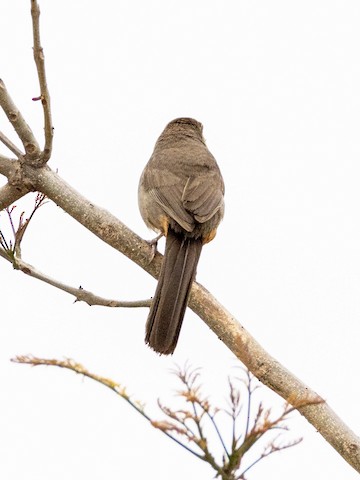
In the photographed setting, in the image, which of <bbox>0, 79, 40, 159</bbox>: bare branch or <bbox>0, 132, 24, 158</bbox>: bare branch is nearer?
<bbox>0, 79, 40, 159</bbox>: bare branch

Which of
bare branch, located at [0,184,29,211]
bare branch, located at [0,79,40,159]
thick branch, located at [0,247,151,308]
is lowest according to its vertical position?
thick branch, located at [0,247,151,308]

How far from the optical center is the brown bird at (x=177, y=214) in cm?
363

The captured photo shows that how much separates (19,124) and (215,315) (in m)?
1.22

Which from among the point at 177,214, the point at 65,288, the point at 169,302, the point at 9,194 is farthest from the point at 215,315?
the point at 9,194

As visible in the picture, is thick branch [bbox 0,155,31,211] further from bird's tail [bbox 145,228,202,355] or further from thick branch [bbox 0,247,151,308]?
bird's tail [bbox 145,228,202,355]

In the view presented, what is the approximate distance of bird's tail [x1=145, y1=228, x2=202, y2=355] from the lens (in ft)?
11.8

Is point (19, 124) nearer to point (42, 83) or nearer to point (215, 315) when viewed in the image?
point (42, 83)

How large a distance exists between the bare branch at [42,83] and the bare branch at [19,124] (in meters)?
0.05

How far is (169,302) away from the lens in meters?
3.66

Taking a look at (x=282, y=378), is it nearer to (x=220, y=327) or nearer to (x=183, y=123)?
(x=220, y=327)

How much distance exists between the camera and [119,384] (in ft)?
6.01

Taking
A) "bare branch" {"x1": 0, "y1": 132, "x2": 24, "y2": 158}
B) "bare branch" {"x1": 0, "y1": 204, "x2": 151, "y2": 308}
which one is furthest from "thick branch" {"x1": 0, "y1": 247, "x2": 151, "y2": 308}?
"bare branch" {"x1": 0, "y1": 132, "x2": 24, "y2": 158}

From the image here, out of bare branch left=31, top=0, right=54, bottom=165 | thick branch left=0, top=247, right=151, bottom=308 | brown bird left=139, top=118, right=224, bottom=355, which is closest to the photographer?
bare branch left=31, top=0, right=54, bottom=165

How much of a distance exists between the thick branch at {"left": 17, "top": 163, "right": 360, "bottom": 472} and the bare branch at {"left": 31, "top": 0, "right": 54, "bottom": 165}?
0.42 feet
